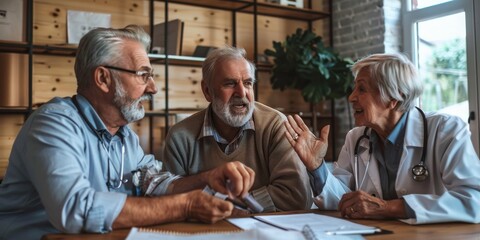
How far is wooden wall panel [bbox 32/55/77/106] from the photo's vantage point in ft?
12.9

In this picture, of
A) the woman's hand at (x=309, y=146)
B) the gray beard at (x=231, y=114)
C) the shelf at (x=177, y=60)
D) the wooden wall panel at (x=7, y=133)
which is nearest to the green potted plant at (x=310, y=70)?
the shelf at (x=177, y=60)

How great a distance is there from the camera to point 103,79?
171 centimetres

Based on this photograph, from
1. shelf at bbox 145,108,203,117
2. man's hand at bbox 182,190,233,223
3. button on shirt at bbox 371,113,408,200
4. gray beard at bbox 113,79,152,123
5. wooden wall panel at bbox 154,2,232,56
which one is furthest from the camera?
wooden wall panel at bbox 154,2,232,56

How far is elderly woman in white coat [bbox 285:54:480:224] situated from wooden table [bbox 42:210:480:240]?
40mm

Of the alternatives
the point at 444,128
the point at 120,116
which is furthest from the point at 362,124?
the point at 120,116

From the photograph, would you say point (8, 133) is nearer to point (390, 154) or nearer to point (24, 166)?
point (24, 166)

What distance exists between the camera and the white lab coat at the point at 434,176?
146cm

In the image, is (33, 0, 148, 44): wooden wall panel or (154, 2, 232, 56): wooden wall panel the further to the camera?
(154, 2, 232, 56): wooden wall panel

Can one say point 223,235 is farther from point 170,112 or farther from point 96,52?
point 170,112

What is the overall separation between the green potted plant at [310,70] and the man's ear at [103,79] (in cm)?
280

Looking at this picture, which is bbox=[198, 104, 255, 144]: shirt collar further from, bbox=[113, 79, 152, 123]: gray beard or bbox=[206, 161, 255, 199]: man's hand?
bbox=[206, 161, 255, 199]: man's hand

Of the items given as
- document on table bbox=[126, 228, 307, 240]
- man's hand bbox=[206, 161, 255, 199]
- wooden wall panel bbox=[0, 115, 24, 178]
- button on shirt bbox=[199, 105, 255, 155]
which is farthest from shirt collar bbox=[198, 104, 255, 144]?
wooden wall panel bbox=[0, 115, 24, 178]

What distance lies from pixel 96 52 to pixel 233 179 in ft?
2.28

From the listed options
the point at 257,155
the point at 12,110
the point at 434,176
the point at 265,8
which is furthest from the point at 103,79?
→ the point at 265,8
